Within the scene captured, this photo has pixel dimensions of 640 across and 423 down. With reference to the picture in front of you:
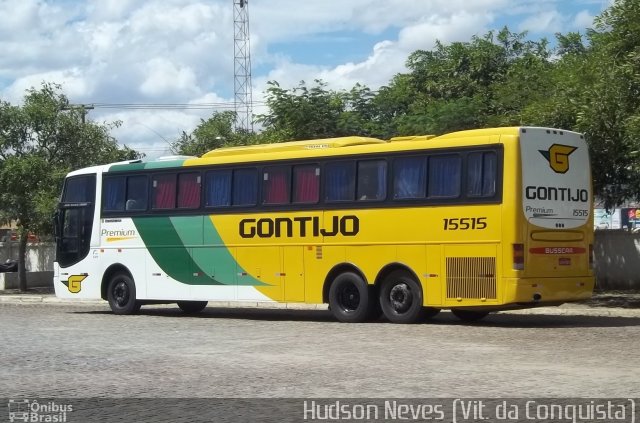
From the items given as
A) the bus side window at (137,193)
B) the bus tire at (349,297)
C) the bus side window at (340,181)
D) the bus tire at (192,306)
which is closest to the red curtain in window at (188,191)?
the bus side window at (137,193)

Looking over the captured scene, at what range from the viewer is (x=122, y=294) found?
25.3 meters

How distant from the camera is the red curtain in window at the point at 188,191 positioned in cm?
2361

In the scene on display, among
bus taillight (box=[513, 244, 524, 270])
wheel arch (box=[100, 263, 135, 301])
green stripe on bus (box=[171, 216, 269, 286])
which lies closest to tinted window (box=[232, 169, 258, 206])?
green stripe on bus (box=[171, 216, 269, 286])

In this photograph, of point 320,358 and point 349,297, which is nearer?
point 320,358

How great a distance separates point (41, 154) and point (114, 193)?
1352cm

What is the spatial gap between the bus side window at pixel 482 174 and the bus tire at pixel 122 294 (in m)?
9.12

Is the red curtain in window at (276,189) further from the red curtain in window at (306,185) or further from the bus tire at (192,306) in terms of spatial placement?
the bus tire at (192,306)

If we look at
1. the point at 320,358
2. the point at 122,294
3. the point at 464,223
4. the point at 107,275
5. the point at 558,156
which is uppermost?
the point at 558,156

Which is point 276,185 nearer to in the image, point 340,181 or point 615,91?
point 340,181

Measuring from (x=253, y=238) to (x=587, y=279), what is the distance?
22.3ft

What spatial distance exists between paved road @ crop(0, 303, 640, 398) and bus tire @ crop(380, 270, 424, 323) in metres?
0.32

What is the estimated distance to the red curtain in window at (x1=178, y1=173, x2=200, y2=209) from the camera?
77.5 ft

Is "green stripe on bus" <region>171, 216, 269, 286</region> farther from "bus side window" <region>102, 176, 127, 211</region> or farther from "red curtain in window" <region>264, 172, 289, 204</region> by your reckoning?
"bus side window" <region>102, 176, 127, 211</region>

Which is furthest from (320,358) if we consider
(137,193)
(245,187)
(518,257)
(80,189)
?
(80,189)
